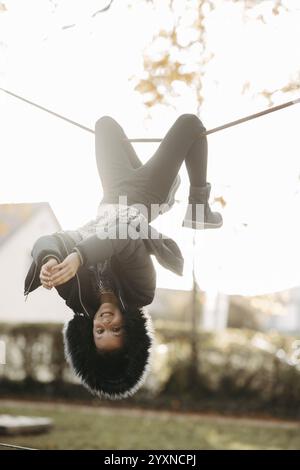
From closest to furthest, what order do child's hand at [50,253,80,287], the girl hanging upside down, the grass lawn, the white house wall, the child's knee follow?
child's hand at [50,253,80,287], the girl hanging upside down, the child's knee, the grass lawn, the white house wall

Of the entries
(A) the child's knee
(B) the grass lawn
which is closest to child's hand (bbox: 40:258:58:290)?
(A) the child's knee

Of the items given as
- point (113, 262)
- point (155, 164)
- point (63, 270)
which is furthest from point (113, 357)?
point (155, 164)

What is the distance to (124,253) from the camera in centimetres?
213

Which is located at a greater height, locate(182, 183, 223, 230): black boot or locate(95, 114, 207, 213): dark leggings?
locate(95, 114, 207, 213): dark leggings

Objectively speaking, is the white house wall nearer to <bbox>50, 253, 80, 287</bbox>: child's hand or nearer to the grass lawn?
the grass lawn

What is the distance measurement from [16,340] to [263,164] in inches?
194

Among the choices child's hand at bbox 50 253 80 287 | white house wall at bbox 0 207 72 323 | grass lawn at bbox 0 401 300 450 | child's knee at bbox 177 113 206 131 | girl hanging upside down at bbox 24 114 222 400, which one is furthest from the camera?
white house wall at bbox 0 207 72 323

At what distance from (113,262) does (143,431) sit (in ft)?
12.4

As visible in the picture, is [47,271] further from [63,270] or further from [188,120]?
[188,120]

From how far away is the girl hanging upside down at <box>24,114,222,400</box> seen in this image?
2.17m

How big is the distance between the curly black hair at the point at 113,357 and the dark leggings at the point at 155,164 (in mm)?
462

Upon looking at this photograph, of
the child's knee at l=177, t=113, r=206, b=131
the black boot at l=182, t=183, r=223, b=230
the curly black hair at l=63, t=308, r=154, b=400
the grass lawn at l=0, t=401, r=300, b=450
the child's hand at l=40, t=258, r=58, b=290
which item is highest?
the child's knee at l=177, t=113, r=206, b=131

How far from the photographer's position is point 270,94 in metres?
3.57
